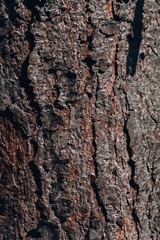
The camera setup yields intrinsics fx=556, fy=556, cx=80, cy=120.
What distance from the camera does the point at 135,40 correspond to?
1.67 m

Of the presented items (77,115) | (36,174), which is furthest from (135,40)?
(36,174)

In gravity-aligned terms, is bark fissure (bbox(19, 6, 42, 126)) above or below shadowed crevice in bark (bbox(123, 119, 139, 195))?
above

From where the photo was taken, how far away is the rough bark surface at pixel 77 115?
163 cm

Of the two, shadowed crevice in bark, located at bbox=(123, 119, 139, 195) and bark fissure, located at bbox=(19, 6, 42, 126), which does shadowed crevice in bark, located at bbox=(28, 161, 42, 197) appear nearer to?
bark fissure, located at bbox=(19, 6, 42, 126)

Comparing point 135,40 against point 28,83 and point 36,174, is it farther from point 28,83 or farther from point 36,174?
point 36,174

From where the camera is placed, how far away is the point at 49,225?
5.59 ft

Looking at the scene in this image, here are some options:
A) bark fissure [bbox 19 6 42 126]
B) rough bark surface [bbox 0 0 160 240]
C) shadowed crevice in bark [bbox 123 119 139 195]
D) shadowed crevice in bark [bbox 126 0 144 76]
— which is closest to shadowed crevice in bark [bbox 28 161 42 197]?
rough bark surface [bbox 0 0 160 240]

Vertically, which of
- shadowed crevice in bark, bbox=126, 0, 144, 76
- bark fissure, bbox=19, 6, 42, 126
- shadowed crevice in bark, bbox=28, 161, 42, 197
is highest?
shadowed crevice in bark, bbox=126, 0, 144, 76

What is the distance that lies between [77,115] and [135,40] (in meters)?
0.29

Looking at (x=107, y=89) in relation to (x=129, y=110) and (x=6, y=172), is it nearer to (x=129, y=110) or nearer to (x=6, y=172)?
(x=129, y=110)

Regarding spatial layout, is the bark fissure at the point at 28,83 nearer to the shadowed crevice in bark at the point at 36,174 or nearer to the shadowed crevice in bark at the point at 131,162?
the shadowed crevice in bark at the point at 36,174

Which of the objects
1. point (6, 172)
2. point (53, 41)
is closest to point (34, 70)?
point (53, 41)

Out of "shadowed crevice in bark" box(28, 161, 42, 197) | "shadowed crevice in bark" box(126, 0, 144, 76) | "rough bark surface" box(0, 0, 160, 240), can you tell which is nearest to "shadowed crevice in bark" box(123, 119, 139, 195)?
"rough bark surface" box(0, 0, 160, 240)

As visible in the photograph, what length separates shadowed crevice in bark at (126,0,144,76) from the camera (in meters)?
1.67
